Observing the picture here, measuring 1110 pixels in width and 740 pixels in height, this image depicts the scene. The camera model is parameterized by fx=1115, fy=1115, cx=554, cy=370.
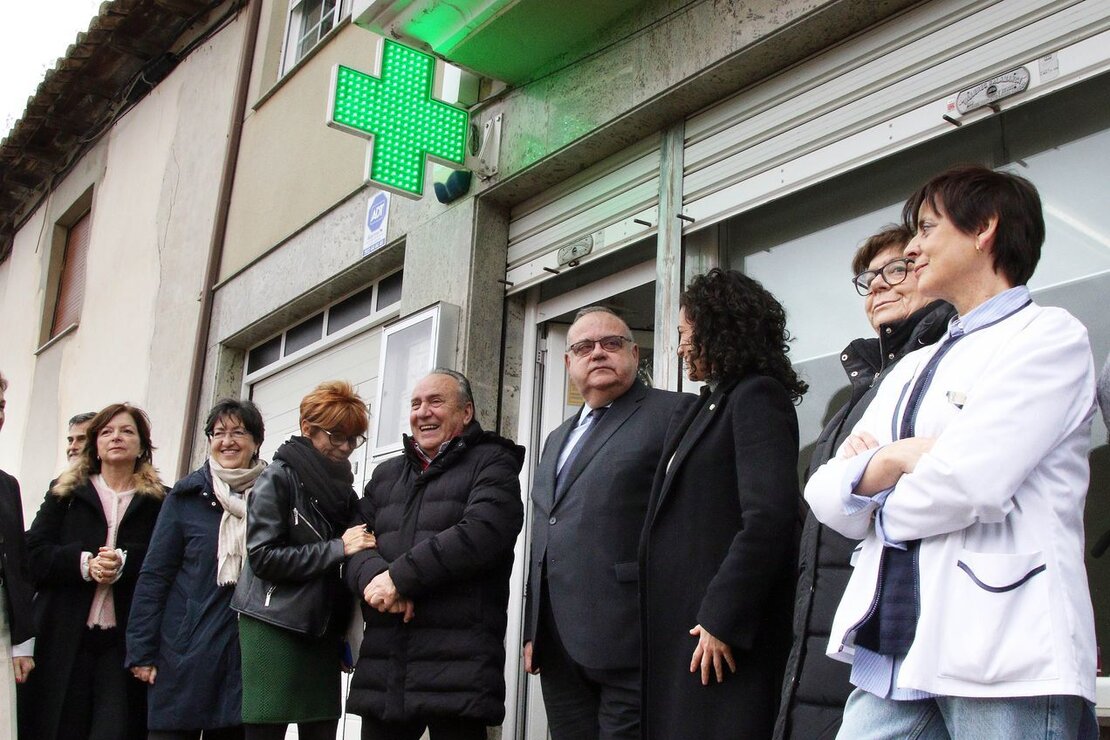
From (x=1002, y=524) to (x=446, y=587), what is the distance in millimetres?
2221

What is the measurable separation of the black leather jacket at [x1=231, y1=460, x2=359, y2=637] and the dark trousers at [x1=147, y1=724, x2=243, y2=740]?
58 centimetres

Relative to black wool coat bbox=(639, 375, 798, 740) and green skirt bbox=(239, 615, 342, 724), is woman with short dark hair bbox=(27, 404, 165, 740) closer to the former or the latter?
green skirt bbox=(239, 615, 342, 724)

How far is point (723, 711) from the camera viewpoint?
2.86 meters

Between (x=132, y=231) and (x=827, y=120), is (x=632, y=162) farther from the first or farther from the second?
(x=132, y=231)

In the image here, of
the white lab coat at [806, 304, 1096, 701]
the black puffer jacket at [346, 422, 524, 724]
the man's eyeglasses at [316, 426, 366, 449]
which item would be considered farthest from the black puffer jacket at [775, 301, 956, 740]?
the man's eyeglasses at [316, 426, 366, 449]

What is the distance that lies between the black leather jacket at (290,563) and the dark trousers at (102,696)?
85 cm

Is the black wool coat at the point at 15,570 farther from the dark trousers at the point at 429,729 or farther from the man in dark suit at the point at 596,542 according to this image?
the man in dark suit at the point at 596,542

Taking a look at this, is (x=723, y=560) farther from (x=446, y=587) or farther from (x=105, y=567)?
(x=105, y=567)

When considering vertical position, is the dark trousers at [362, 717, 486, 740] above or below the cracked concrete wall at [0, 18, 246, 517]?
below

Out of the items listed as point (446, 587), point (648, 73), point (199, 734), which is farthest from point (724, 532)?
point (648, 73)

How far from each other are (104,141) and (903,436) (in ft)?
39.0

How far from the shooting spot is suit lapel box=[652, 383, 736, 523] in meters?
3.10

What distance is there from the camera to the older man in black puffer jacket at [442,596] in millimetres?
3566

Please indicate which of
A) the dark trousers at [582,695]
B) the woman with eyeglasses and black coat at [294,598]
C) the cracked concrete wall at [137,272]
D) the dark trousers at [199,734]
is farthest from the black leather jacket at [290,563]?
the cracked concrete wall at [137,272]
